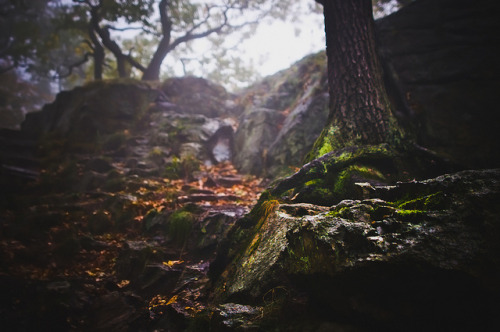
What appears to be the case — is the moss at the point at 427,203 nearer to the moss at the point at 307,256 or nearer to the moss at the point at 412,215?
the moss at the point at 412,215

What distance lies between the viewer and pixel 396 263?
150cm

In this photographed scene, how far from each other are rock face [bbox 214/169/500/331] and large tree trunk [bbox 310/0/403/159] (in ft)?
6.74

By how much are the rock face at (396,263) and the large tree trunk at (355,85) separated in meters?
2.05

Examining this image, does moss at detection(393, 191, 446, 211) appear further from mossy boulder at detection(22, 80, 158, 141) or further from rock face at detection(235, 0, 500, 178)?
mossy boulder at detection(22, 80, 158, 141)

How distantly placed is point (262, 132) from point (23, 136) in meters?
11.8

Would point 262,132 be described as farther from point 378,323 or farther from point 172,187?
point 378,323

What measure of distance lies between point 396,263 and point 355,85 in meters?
3.75

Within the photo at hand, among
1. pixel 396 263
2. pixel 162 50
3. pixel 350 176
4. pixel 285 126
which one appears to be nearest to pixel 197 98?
pixel 162 50

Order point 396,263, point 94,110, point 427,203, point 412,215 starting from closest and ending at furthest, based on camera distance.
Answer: point 396,263
point 412,215
point 427,203
point 94,110

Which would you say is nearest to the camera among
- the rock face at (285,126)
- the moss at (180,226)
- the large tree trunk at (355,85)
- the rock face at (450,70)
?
the large tree trunk at (355,85)

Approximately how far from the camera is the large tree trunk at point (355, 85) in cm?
423

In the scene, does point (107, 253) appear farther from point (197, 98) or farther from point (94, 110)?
point (197, 98)

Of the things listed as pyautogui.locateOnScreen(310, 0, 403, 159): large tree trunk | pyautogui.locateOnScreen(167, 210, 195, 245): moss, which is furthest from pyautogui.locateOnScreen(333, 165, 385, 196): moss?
pyautogui.locateOnScreen(167, 210, 195, 245): moss

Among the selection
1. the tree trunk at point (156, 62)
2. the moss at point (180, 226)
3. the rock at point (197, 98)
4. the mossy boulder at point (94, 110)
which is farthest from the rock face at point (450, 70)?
the tree trunk at point (156, 62)
